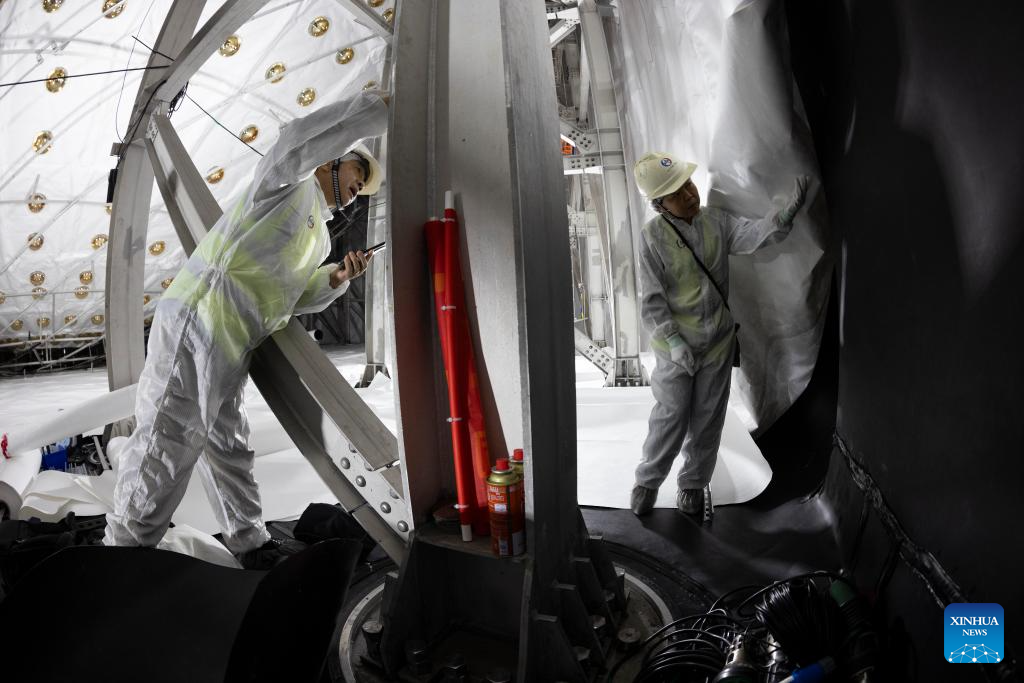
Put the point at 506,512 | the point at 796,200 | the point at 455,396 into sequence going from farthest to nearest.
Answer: the point at 796,200
the point at 455,396
the point at 506,512

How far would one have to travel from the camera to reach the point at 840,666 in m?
1.78

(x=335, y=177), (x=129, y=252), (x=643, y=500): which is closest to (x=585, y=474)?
(x=643, y=500)

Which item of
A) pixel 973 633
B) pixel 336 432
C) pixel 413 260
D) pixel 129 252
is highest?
pixel 129 252

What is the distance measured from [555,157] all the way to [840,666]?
1.66m

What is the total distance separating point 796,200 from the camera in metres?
2.60

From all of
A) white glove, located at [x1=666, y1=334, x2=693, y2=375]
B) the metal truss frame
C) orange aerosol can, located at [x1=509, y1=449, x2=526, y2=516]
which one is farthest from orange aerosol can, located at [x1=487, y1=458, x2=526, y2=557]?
the metal truss frame

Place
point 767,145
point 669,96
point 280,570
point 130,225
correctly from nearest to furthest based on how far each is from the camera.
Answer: point 280,570 → point 767,145 → point 669,96 → point 130,225

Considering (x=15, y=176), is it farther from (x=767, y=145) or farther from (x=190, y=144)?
(x=767, y=145)

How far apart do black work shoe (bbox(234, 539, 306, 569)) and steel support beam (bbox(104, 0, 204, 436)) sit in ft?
6.68

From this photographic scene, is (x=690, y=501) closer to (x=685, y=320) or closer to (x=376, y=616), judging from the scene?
(x=685, y=320)

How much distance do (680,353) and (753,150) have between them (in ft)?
3.01

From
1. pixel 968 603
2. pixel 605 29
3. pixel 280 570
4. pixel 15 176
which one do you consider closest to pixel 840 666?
pixel 968 603

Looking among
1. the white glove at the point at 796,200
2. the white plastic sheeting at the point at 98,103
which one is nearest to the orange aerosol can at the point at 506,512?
the white glove at the point at 796,200

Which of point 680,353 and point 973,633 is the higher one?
point 680,353
